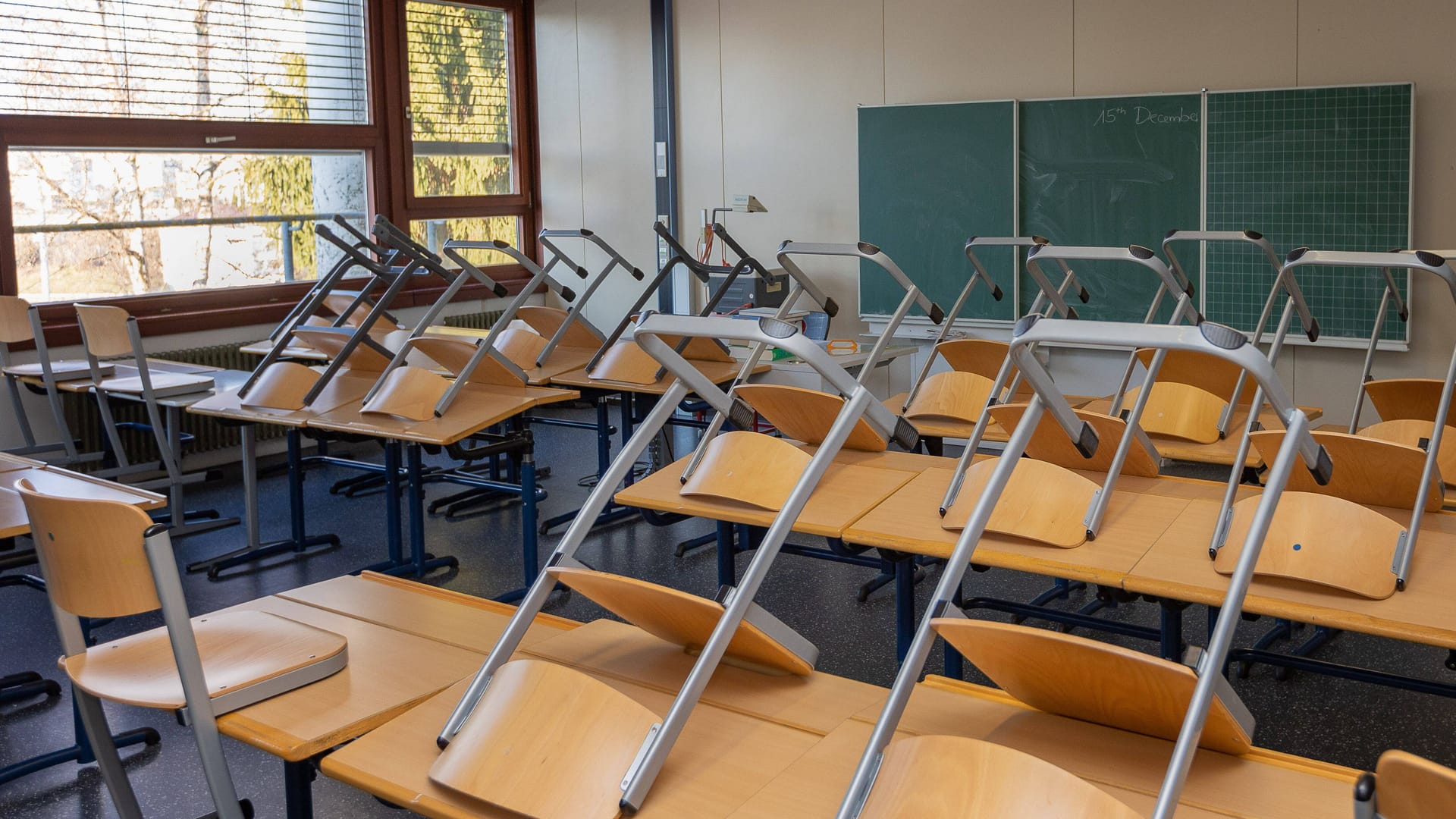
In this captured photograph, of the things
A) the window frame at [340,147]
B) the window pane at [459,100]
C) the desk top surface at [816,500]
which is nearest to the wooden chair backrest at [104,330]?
the window frame at [340,147]

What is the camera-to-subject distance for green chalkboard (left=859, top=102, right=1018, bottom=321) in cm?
653

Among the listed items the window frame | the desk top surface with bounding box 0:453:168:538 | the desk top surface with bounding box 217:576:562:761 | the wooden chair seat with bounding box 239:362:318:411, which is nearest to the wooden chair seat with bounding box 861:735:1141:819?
the desk top surface with bounding box 217:576:562:761

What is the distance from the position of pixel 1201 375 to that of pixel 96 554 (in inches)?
120

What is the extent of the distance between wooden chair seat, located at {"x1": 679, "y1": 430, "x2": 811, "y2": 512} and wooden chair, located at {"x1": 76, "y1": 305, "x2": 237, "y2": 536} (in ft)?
10.0

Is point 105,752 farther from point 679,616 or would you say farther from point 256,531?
Result: point 256,531

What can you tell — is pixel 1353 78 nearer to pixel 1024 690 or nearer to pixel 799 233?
pixel 799 233

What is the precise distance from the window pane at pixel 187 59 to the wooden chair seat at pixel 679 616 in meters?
5.21

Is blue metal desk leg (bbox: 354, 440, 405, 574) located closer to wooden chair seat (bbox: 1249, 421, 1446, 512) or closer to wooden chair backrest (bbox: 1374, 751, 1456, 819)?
wooden chair seat (bbox: 1249, 421, 1446, 512)

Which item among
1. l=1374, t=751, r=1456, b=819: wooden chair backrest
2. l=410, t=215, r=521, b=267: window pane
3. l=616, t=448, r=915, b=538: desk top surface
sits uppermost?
l=410, t=215, r=521, b=267: window pane

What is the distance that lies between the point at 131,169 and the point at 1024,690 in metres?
5.96

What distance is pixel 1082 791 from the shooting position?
1.44 metres

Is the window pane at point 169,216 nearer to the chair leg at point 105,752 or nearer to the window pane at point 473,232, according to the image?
the window pane at point 473,232

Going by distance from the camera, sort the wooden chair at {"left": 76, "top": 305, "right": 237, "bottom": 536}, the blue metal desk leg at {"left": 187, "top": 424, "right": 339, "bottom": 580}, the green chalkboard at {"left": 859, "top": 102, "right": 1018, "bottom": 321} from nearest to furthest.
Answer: the blue metal desk leg at {"left": 187, "top": 424, "right": 339, "bottom": 580} < the wooden chair at {"left": 76, "top": 305, "right": 237, "bottom": 536} < the green chalkboard at {"left": 859, "top": 102, "right": 1018, "bottom": 321}

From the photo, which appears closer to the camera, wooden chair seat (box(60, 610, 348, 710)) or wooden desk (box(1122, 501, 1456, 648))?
wooden chair seat (box(60, 610, 348, 710))
